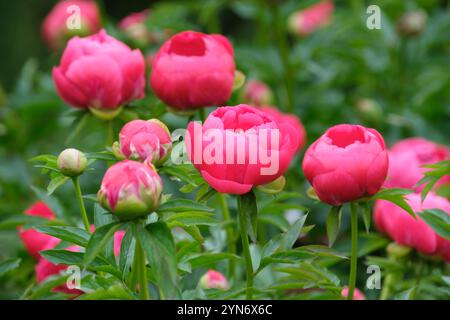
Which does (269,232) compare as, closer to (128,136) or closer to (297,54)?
(297,54)

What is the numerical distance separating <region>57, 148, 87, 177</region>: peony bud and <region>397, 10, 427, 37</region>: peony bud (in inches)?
46.4

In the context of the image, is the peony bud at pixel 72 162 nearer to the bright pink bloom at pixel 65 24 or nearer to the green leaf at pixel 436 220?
the green leaf at pixel 436 220

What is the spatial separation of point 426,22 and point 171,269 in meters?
1.46

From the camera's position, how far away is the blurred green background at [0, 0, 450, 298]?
6.46ft

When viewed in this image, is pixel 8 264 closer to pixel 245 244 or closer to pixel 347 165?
pixel 245 244

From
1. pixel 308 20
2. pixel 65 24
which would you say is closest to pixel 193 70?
pixel 65 24

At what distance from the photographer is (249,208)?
1.06 metres

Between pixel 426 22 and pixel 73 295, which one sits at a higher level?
pixel 426 22

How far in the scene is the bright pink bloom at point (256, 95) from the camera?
203 centimetres

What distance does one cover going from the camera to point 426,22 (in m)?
2.25

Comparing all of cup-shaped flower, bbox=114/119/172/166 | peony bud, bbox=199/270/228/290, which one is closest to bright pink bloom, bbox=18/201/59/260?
peony bud, bbox=199/270/228/290

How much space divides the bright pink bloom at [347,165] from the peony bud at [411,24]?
1.06 m

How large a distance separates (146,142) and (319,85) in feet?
3.42
